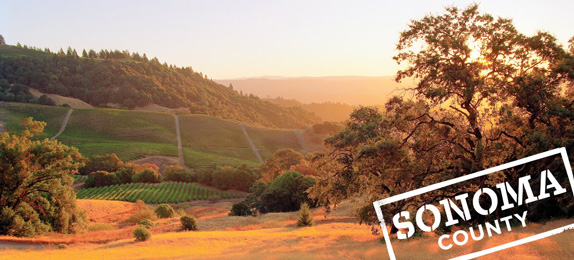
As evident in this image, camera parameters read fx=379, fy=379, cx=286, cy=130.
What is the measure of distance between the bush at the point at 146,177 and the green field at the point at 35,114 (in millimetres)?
52031

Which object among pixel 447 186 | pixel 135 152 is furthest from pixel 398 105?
pixel 135 152

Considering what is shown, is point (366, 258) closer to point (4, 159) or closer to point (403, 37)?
point (403, 37)

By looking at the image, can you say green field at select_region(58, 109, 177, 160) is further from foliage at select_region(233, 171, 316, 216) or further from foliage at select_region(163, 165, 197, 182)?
foliage at select_region(233, 171, 316, 216)

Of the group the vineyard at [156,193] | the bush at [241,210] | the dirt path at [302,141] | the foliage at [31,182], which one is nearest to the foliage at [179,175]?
the vineyard at [156,193]

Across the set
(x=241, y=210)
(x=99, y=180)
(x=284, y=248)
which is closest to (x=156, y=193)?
(x=99, y=180)

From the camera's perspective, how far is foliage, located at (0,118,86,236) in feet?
85.4

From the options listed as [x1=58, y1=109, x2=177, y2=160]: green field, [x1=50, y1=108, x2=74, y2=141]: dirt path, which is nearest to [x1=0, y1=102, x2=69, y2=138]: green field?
[x1=50, y1=108, x2=74, y2=141]: dirt path

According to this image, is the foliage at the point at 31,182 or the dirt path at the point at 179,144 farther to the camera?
the dirt path at the point at 179,144

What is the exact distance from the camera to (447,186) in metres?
16.8

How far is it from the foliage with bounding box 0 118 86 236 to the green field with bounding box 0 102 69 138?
95.2m

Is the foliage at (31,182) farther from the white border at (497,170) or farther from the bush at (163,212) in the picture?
the white border at (497,170)

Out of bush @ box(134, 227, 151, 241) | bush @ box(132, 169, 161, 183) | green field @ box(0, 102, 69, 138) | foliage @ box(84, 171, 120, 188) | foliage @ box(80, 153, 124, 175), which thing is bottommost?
bush @ box(134, 227, 151, 241)

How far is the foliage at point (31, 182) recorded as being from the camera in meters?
26.0

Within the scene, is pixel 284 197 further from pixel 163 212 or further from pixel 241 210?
pixel 163 212
